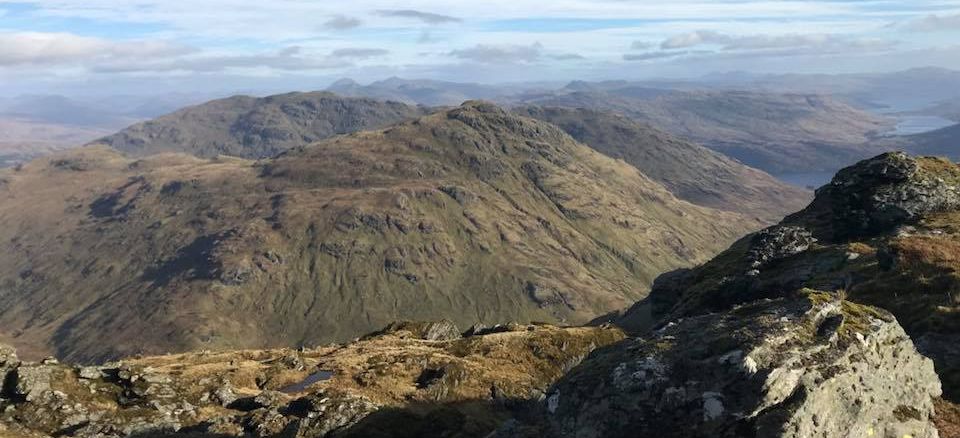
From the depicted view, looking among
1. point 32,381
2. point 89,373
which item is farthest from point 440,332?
point 32,381

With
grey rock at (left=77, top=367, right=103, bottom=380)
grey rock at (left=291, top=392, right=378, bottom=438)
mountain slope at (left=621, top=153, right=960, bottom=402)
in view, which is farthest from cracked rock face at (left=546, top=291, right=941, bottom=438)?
grey rock at (left=77, top=367, right=103, bottom=380)

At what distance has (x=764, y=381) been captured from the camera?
17.4m

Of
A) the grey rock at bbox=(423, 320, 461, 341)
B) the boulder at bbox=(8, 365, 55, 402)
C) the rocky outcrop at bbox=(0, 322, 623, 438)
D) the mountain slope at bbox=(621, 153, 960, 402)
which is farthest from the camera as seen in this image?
the grey rock at bbox=(423, 320, 461, 341)

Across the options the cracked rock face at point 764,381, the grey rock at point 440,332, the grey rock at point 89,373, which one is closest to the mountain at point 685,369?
the cracked rock face at point 764,381

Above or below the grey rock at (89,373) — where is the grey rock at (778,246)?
Result: above

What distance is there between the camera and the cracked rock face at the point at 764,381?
1725 cm

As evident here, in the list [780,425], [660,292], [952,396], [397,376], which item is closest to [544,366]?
[397,376]

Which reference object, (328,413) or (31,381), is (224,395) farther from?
(328,413)

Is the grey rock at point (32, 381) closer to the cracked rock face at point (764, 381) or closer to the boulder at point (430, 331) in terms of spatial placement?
the cracked rock face at point (764, 381)

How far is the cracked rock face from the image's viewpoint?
56.6 feet

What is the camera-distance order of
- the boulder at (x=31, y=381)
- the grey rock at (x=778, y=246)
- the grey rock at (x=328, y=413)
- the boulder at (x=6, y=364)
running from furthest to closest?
the grey rock at (x=778, y=246) < the boulder at (x=6, y=364) < the boulder at (x=31, y=381) < the grey rock at (x=328, y=413)

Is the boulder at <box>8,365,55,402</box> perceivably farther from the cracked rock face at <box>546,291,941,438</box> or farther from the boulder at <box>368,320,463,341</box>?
the boulder at <box>368,320,463,341</box>

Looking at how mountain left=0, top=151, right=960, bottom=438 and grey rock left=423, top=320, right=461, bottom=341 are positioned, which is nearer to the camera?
mountain left=0, top=151, right=960, bottom=438

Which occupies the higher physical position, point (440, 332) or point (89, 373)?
point (89, 373)
